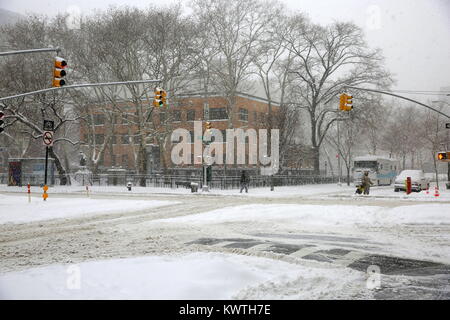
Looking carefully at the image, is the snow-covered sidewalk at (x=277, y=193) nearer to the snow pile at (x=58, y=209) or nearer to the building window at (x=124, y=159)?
the snow pile at (x=58, y=209)

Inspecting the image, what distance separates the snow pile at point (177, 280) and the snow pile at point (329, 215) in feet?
22.8

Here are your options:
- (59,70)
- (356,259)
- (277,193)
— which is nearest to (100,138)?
(277,193)

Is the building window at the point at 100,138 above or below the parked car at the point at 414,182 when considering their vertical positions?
above

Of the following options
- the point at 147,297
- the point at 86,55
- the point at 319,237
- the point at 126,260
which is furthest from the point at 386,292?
the point at 86,55

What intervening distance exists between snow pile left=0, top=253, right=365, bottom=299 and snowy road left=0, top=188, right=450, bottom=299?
56mm

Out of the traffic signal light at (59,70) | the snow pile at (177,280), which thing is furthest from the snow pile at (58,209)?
the snow pile at (177,280)

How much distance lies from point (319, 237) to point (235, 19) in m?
33.0

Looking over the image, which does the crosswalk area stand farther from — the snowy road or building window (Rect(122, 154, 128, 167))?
building window (Rect(122, 154, 128, 167))

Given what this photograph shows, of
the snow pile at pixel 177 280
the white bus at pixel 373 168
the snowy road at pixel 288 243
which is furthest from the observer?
the white bus at pixel 373 168

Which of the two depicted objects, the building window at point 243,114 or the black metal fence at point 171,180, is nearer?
the black metal fence at point 171,180

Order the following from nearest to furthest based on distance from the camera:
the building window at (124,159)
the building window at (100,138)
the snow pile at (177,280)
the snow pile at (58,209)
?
the snow pile at (177,280) → the snow pile at (58,209) → the building window at (124,159) → the building window at (100,138)

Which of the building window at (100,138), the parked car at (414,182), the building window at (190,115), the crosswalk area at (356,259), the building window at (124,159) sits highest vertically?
the building window at (190,115)

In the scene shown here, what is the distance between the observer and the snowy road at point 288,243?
6.69 meters

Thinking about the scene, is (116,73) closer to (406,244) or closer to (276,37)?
(276,37)
